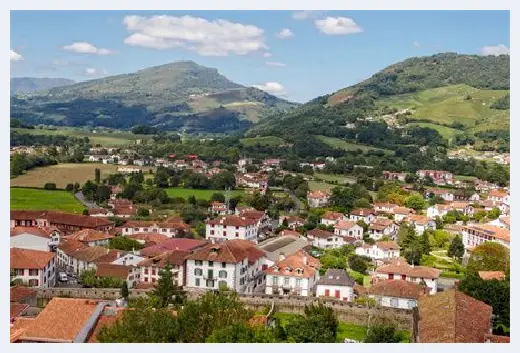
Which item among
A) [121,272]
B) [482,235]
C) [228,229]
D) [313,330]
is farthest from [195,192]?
[313,330]

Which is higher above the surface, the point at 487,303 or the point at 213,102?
the point at 213,102

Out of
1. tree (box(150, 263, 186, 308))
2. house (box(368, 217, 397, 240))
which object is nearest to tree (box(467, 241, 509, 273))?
house (box(368, 217, 397, 240))

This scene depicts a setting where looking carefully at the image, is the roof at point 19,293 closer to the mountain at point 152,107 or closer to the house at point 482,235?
the house at point 482,235

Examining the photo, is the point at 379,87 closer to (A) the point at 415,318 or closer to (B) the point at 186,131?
(B) the point at 186,131

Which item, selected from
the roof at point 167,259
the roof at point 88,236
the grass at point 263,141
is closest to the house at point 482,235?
the roof at point 167,259

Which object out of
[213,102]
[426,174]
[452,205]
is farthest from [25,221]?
[213,102]
